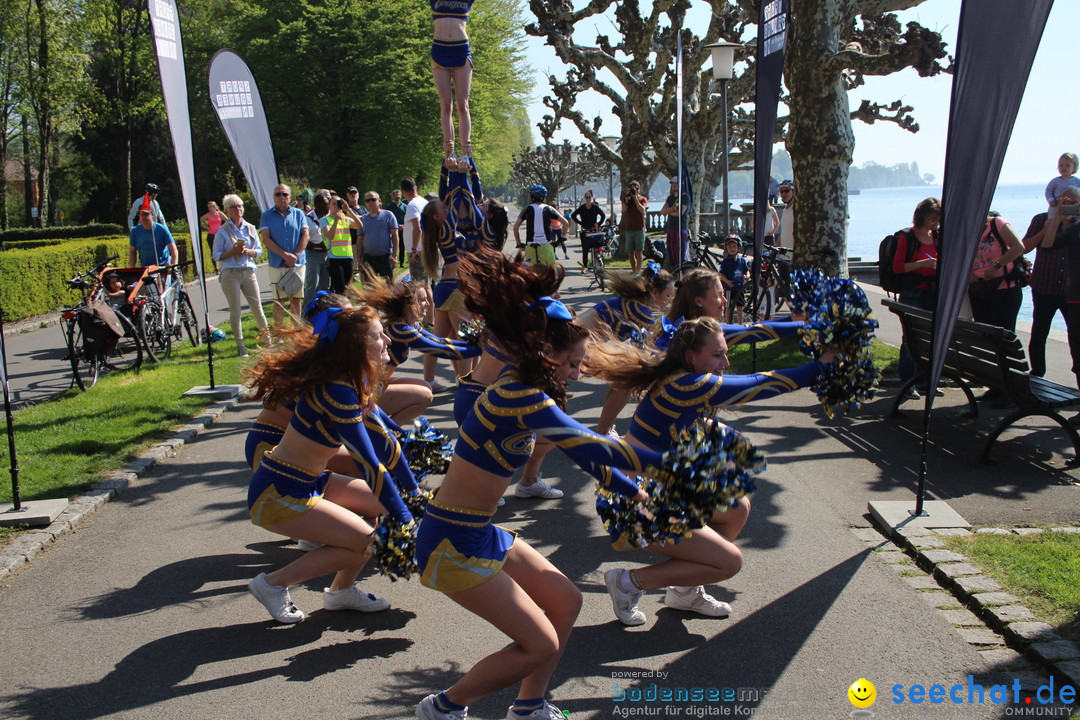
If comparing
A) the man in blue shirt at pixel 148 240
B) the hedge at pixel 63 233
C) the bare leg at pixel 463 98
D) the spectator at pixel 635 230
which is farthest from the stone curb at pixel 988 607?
the hedge at pixel 63 233

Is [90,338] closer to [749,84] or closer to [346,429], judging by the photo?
[346,429]


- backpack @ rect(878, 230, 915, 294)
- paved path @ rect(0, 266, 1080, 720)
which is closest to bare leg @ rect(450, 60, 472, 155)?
paved path @ rect(0, 266, 1080, 720)

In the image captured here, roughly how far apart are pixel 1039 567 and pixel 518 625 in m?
3.14

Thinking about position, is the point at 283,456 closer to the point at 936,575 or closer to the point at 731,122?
the point at 936,575

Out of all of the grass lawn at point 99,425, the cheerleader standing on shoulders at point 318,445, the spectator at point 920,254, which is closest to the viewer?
the cheerleader standing on shoulders at point 318,445

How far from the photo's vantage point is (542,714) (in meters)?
3.29

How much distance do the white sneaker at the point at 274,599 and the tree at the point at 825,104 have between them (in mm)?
8575

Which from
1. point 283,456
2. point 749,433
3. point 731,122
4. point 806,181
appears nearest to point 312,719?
point 283,456

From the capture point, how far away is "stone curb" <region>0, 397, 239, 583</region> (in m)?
5.25

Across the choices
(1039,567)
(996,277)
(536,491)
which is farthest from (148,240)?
(1039,567)

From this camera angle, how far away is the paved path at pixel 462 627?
3680 mm

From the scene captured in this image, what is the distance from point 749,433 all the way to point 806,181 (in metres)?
4.84

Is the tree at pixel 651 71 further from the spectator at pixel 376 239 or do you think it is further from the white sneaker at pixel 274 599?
the white sneaker at pixel 274 599

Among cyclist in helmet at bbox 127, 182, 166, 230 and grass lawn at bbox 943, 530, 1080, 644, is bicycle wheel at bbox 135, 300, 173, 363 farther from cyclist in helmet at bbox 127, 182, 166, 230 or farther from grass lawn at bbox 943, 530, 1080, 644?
grass lawn at bbox 943, 530, 1080, 644
